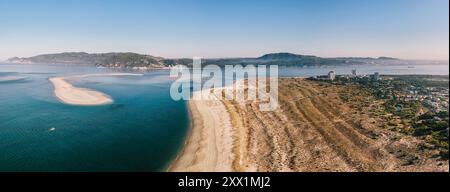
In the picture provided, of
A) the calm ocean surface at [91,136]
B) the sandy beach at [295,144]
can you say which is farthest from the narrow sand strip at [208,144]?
the calm ocean surface at [91,136]

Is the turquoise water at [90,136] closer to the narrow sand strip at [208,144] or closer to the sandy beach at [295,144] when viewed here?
the narrow sand strip at [208,144]

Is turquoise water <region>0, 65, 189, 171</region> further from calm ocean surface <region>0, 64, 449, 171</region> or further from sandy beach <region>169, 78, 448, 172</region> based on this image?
sandy beach <region>169, 78, 448, 172</region>

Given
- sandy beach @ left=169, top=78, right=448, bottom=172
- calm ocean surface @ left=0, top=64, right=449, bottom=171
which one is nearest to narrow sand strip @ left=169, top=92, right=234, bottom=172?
sandy beach @ left=169, top=78, right=448, bottom=172

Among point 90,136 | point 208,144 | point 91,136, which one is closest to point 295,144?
point 208,144

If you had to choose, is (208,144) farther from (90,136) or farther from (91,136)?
(90,136)

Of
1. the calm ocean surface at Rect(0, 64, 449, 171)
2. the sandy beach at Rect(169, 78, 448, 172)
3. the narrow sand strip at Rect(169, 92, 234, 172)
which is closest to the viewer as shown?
the sandy beach at Rect(169, 78, 448, 172)
